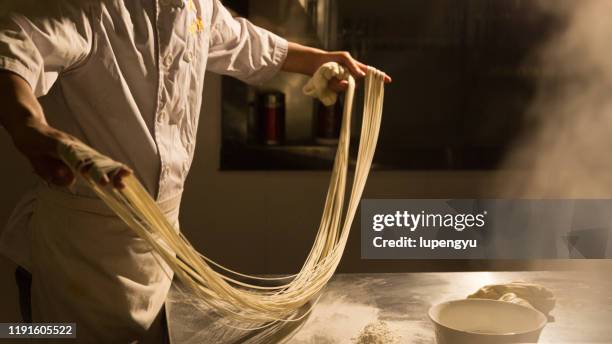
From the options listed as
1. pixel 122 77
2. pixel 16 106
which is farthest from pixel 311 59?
pixel 16 106

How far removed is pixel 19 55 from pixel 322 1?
6.21 ft

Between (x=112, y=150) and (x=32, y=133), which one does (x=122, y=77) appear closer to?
(x=112, y=150)

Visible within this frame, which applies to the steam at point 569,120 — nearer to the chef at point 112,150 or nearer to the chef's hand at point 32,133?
the chef at point 112,150

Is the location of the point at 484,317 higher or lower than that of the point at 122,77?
lower

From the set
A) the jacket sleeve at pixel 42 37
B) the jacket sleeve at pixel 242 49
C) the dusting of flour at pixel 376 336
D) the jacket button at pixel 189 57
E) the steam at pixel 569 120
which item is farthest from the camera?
the steam at pixel 569 120

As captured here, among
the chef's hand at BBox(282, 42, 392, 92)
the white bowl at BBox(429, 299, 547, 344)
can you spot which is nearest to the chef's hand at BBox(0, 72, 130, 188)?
the white bowl at BBox(429, 299, 547, 344)

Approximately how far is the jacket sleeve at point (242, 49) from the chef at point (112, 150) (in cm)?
12

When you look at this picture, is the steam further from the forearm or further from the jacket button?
the forearm

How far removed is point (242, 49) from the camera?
1.58 meters

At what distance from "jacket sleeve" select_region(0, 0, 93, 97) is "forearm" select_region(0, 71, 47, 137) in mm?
22

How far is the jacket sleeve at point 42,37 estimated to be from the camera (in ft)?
3.13

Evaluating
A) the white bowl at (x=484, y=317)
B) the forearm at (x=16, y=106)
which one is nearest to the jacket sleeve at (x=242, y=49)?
the forearm at (x=16, y=106)

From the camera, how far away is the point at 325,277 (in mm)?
1319

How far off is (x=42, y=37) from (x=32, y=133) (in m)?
0.24
